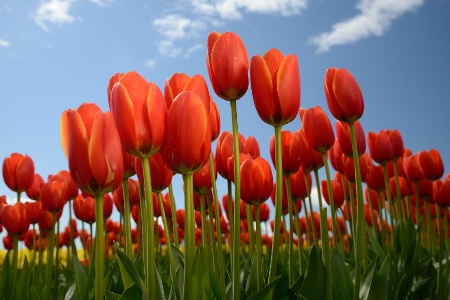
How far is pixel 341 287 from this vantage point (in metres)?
1.93

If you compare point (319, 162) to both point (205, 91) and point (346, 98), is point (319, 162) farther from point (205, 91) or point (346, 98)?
point (205, 91)

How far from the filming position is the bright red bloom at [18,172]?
3652 millimetres

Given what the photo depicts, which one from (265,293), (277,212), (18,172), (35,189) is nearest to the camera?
(265,293)

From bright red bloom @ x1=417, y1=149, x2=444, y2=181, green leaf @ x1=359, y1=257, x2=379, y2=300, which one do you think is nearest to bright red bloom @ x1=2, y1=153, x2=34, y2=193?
green leaf @ x1=359, y1=257, x2=379, y2=300

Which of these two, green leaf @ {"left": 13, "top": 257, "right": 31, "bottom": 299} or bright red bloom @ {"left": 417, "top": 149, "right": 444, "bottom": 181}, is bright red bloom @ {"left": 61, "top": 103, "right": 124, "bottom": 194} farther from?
bright red bloom @ {"left": 417, "top": 149, "right": 444, "bottom": 181}

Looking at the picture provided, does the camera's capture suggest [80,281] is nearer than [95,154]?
No

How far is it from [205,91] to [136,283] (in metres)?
0.64

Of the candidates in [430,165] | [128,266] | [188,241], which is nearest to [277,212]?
[188,241]

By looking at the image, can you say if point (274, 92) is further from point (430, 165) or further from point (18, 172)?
point (430, 165)

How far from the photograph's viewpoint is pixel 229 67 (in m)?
1.67

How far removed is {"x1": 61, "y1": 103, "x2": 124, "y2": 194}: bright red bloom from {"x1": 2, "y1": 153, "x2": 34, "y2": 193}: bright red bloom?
2598 millimetres

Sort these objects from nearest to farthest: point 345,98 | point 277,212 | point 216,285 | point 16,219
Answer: point 277,212 → point 216,285 → point 345,98 → point 16,219

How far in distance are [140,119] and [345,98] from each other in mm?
1024

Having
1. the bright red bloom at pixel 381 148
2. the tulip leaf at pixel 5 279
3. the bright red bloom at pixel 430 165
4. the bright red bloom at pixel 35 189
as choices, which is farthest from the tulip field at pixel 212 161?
the bright red bloom at pixel 35 189
